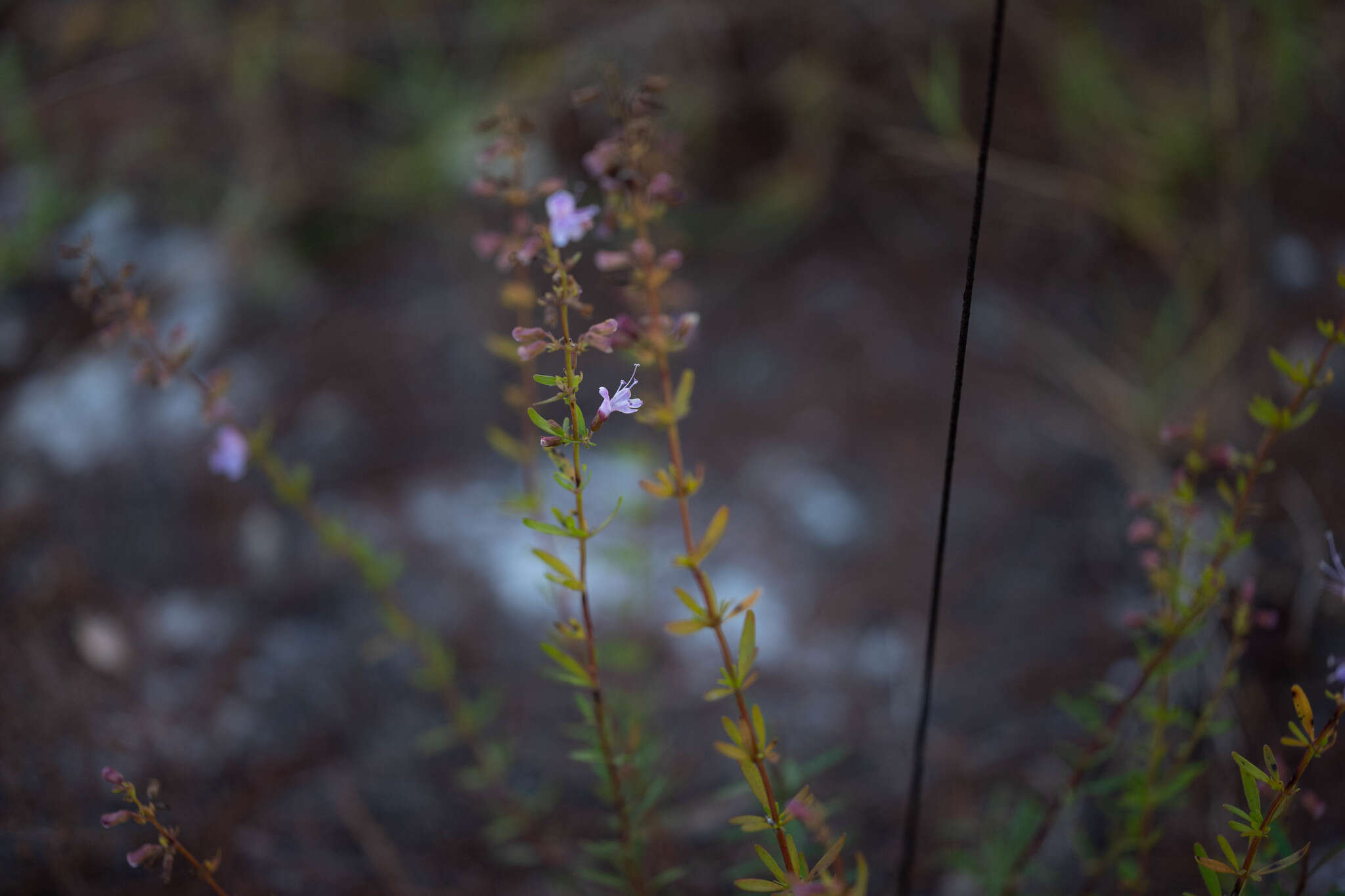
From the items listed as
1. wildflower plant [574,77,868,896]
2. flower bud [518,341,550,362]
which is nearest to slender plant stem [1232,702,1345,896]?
wildflower plant [574,77,868,896]

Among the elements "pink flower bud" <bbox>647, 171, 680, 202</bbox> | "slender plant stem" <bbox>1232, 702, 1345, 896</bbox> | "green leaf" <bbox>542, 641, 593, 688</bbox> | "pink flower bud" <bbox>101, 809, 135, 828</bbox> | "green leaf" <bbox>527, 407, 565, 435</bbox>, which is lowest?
"slender plant stem" <bbox>1232, 702, 1345, 896</bbox>

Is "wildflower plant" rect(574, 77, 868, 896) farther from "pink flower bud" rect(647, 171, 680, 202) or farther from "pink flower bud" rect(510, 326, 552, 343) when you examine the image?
"pink flower bud" rect(510, 326, 552, 343)

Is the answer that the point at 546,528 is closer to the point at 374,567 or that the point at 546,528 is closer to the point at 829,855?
the point at 829,855

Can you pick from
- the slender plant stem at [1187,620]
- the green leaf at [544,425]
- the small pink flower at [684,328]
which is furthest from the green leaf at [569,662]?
the slender plant stem at [1187,620]

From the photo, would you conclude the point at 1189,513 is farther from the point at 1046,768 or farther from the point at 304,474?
the point at 304,474

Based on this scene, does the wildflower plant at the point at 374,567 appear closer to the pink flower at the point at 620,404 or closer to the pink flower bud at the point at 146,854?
the pink flower bud at the point at 146,854

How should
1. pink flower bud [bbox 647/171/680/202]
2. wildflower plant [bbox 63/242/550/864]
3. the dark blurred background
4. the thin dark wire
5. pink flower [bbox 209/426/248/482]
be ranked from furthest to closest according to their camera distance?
1. the dark blurred background
2. pink flower [bbox 209/426/248/482]
3. wildflower plant [bbox 63/242/550/864]
4. pink flower bud [bbox 647/171/680/202]
5. the thin dark wire
